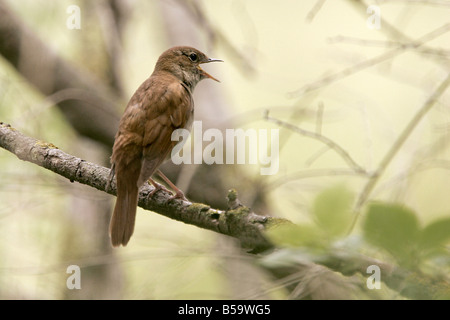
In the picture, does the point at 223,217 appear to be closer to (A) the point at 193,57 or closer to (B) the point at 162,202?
(B) the point at 162,202

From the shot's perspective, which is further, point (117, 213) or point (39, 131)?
point (39, 131)

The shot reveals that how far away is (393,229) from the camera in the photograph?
843 mm

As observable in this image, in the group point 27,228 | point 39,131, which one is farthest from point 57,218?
point 39,131

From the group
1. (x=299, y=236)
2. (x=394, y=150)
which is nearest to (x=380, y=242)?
(x=299, y=236)

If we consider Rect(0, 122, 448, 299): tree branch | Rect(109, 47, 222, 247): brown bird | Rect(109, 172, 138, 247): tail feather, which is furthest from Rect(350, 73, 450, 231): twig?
Rect(109, 172, 138, 247): tail feather

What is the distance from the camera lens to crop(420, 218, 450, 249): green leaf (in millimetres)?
796

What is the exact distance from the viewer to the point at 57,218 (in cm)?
516

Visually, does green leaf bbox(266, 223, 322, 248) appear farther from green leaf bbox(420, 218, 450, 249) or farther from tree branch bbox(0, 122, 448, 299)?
Result: green leaf bbox(420, 218, 450, 249)

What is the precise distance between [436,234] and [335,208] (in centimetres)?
15

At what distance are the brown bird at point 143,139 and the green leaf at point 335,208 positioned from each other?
1536 millimetres

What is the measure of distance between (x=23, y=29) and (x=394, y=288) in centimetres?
477

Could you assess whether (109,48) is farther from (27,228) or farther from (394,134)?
(394,134)

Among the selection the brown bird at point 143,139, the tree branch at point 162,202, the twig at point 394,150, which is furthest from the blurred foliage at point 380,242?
the brown bird at point 143,139

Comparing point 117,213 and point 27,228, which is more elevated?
point 27,228
